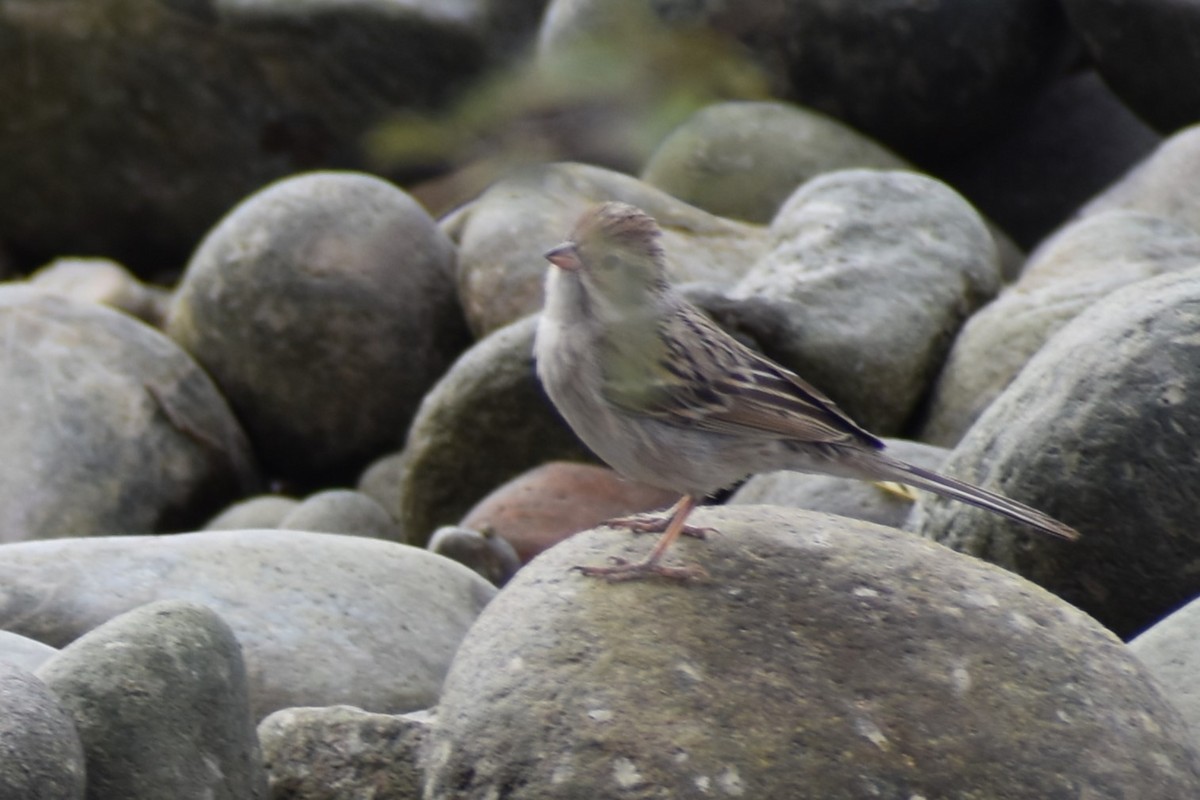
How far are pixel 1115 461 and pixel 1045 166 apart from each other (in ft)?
18.0

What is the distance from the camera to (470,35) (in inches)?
81.7

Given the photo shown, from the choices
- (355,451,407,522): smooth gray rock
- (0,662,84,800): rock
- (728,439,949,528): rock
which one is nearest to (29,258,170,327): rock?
(355,451,407,522): smooth gray rock

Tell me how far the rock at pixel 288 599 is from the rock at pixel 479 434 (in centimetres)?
143

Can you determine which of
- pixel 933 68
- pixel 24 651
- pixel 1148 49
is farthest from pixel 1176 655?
pixel 1148 49

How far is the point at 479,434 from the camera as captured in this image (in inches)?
286

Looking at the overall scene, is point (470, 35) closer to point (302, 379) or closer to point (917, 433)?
point (917, 433)

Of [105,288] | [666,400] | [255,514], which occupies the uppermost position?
[666,400]

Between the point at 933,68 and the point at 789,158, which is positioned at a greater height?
the point at 933,68

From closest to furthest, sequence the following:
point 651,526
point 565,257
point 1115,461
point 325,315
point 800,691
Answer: point 800,691 → point 565,257 → point 651,526 → point 1115,461 → point 325,315

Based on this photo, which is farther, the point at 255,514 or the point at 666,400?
the point at 255,514

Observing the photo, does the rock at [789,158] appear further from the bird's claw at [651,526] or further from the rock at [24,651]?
the rock at [24,651]

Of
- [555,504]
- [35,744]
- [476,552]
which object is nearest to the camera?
[35,744]

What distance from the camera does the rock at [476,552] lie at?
6348mm

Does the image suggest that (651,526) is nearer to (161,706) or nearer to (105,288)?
(161,706)
